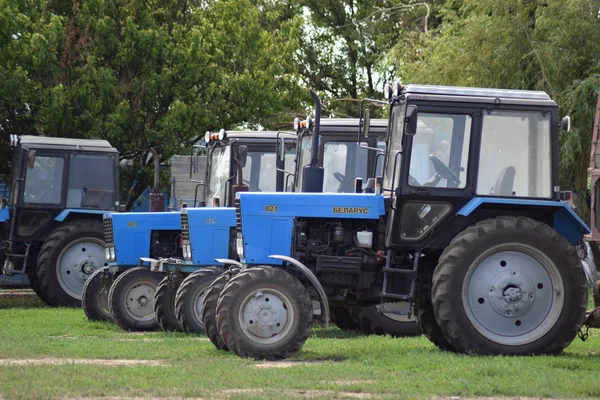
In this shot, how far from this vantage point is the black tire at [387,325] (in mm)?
15805

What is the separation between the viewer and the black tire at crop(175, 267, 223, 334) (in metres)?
15.8

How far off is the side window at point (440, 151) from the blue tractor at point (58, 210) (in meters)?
11.8

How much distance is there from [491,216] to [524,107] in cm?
117

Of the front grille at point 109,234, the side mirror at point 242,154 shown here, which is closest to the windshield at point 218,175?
the side mirror at point 242,154

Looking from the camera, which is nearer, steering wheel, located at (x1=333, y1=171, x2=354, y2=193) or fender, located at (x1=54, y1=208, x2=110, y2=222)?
steering wheel, located at (x1=333, y1=171, x2=354, y2=193)

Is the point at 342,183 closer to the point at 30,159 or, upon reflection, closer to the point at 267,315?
the point at 267,315

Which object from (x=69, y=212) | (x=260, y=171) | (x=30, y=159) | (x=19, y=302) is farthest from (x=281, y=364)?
(x=19, y=302)

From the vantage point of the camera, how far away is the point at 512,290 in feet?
41.5

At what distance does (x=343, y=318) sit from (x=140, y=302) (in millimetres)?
3047

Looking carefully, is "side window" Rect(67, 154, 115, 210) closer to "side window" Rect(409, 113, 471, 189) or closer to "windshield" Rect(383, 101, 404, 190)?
"windshield" Rect(383, 101, 404, 190)

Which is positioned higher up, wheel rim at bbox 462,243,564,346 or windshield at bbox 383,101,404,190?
windshield at bbox 383,101,404,190

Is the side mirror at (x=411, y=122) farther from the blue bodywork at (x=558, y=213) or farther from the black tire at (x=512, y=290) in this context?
the black tire at (x=512, y=290)

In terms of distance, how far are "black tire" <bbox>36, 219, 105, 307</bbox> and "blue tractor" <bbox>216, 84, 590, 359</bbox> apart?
10.6 meters

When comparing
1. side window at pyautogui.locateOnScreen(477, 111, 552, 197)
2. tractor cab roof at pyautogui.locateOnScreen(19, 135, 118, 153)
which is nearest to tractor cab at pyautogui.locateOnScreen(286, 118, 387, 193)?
side window at pyautogui.locateOnScreen(477, 111, 552, 197)
